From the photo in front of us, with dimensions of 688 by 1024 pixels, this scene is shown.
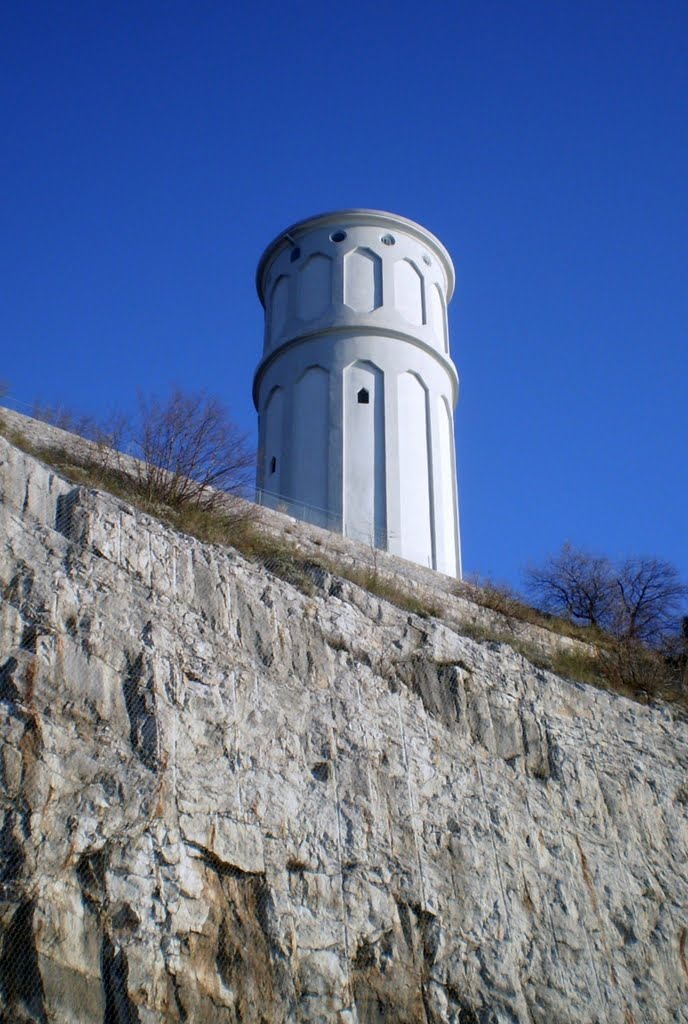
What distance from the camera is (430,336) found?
21922mm

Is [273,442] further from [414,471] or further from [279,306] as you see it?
[279,306]

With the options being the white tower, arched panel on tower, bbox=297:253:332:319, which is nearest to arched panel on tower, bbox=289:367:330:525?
the white tower

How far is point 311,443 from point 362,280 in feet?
13.0

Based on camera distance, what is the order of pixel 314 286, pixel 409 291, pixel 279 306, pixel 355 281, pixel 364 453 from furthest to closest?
pixel 279 306
pixel 409 291
pixel 314 286
pixel 355 281
pixel 364 453

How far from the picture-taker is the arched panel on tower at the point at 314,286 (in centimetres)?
2177

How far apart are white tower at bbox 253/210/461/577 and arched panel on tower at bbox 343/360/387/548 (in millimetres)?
24

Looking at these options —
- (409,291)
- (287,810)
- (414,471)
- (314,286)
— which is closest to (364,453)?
(414,471)

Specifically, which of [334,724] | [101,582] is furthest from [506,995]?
[101,582]

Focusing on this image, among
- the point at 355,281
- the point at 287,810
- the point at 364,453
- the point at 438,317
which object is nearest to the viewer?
the point at 287,810

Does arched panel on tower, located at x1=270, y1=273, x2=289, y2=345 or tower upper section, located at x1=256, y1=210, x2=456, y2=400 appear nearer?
tower upper section, located at x1=256, y1=210, x2=456, y2=400

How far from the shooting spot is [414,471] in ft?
66.5

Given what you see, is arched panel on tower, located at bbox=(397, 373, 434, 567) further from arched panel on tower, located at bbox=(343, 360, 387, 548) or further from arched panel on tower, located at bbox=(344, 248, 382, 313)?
arched panel on tower, located at bbox=(344, 248, 382, 313)

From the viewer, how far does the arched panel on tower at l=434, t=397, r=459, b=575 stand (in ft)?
65.0

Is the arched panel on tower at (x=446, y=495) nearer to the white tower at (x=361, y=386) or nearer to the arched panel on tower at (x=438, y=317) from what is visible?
the white tower at (x=361, y=386)
